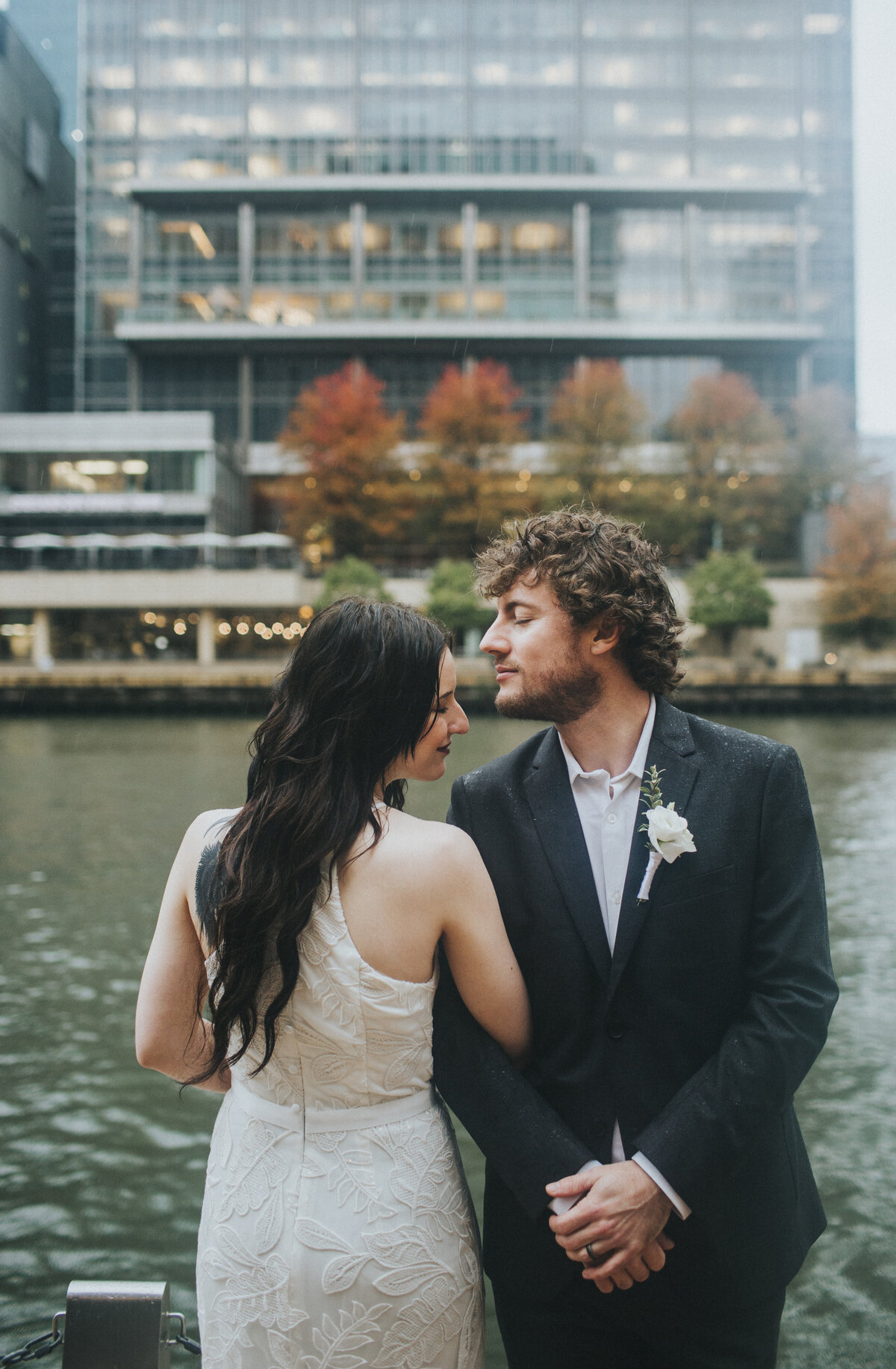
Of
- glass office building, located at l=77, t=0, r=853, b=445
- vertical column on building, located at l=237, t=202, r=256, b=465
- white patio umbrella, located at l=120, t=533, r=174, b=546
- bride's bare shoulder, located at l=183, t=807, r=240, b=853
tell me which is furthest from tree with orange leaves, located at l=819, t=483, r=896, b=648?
bride's bare shoulder, located at l=183, t=807, r=240, b=853

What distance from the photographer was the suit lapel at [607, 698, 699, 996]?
76.0 inches

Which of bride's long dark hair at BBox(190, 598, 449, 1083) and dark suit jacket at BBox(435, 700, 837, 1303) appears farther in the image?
dark suit jacket at BBox(435, 700, 837, 1303)

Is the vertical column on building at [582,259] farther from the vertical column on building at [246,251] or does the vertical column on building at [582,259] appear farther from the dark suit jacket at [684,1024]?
the dark suit jacket at [684,1024]

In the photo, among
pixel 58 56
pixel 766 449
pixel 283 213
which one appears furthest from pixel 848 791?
pixel 58 56

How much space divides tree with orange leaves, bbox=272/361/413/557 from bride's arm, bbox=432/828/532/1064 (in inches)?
1894

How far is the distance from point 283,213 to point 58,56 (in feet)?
178

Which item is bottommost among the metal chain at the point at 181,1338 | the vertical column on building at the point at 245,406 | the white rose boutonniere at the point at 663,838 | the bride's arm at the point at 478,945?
the metal chain at the point at 181,1338

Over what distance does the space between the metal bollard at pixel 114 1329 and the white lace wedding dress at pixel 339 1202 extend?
344mm

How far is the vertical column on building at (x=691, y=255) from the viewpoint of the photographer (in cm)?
5806

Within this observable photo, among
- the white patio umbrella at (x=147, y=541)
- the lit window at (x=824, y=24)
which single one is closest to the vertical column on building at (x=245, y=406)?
the white patio umbrella at (x=147, y=541)

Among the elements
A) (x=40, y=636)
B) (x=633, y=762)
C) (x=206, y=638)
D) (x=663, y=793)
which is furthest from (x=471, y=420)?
(x=663, y=793)

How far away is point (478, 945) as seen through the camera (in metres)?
1.79

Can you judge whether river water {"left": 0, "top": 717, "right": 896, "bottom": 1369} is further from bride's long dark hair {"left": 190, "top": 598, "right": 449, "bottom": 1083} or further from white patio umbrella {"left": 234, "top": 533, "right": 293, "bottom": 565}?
white patio umbrella {"left": 234, "top": 533, "right": 293, "bottom": 565}

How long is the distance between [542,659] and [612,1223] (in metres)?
1.09
